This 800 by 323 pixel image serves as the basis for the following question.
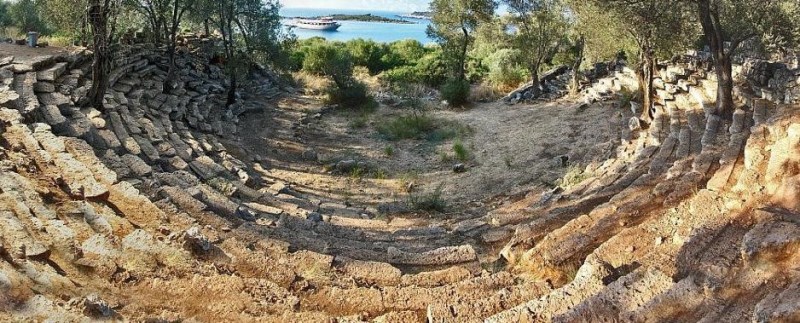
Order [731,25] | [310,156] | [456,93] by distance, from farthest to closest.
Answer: [456,93] → [310,156] → [731,25]

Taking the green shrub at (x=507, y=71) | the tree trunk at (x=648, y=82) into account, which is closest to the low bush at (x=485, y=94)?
the green shrub at (x=507, y=71)

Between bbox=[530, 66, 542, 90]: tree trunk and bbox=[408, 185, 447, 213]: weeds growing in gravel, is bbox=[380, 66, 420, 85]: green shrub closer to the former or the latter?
bbox=[530, 66, 542, 90]: tree trunk

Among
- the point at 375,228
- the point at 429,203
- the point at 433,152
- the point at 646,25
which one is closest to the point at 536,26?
the point at 433,152

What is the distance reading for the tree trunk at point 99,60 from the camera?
414 inches

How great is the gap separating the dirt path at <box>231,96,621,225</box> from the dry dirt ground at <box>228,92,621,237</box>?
0.02 meters

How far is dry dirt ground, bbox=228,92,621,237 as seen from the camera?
10.6 metres

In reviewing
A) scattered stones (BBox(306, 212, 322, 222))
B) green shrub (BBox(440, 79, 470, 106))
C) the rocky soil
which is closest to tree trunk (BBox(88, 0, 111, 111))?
the rocky soil

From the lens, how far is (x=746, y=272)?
13.5 ft

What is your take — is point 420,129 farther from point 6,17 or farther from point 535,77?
point 6,17

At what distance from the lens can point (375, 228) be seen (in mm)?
8016

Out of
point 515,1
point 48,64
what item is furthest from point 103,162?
point 515,1

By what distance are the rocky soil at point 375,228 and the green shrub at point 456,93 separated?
9364 millimetres

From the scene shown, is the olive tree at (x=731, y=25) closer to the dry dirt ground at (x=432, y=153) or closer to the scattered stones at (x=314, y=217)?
the dry dirt ground at (x=432, y=153)

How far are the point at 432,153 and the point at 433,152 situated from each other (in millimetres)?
102
